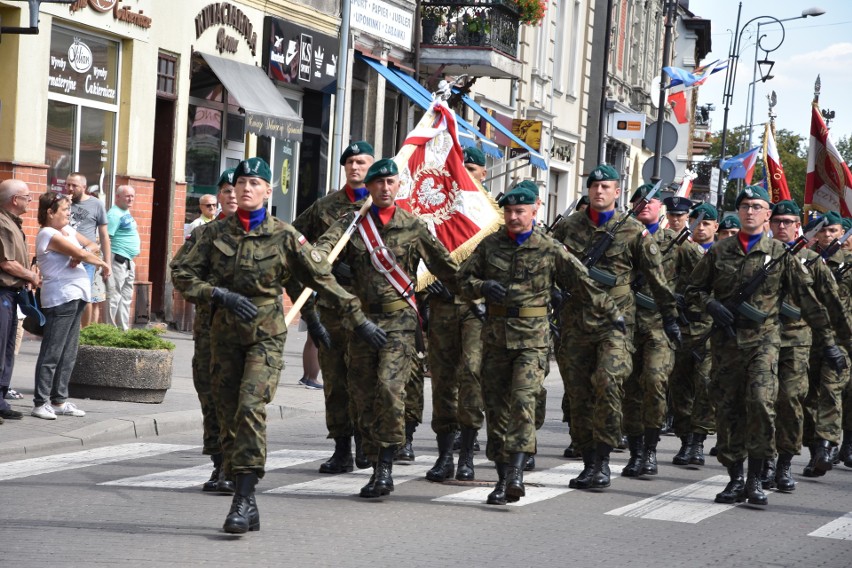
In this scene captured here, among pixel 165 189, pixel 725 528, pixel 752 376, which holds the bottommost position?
pixel 725 528

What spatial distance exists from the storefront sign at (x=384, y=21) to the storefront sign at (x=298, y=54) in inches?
29.8

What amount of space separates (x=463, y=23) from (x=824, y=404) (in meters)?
17.6

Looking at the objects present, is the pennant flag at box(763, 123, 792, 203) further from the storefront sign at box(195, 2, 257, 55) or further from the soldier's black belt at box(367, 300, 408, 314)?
the soldier's black belt at box(367, 300, 408, 314)

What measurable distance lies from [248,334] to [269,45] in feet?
47.8

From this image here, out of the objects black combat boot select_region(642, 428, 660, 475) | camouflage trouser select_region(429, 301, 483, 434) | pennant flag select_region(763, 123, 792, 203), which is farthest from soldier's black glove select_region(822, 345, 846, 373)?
pennant flag select_region(763, 123, 792, 203)

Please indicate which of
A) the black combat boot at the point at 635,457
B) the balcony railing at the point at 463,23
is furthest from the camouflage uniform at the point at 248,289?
the balcony railing at the point at 463,23

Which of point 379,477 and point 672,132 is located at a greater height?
point 672,132

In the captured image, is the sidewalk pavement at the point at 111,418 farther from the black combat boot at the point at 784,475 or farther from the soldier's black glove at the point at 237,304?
the black combat boot at the point at 784,475

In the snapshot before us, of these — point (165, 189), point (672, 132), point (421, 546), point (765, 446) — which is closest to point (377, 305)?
point (421, 546)

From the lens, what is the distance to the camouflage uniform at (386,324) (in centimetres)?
916

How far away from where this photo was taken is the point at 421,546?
770 cm

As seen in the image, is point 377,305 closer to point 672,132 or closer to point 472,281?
point 472,281

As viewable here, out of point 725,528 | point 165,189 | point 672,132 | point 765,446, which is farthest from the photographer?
point 672,132

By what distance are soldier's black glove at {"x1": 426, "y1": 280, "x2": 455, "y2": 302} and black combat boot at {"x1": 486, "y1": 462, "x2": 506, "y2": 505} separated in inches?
51.5
